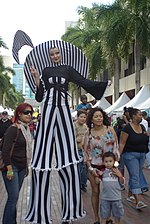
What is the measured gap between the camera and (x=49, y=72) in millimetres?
5359

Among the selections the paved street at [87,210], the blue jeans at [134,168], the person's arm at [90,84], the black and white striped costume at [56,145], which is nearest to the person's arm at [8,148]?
the black and white striped costume at [56,145]

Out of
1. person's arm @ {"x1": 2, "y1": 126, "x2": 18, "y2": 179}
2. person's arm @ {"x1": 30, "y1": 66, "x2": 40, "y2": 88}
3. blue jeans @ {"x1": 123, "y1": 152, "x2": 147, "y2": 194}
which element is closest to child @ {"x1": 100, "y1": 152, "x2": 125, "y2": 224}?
person's arm @ {"x1": 2, "y1": 126, "x2": 18, "y2": 179}

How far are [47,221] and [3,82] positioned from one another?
5126cm

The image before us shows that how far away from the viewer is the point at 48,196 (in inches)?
210

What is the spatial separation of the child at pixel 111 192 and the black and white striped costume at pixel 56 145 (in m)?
0.31

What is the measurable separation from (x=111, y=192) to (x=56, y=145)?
86 centimetres

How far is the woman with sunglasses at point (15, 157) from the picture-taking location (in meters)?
5.07

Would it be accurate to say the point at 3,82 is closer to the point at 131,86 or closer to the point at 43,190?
the point at 131,86

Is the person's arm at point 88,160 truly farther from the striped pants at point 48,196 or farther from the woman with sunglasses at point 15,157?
the woman with sunglasses at point 15,157

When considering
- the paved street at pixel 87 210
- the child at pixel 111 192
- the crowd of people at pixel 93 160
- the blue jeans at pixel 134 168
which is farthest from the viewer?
the blue jeans at pixel 134 168

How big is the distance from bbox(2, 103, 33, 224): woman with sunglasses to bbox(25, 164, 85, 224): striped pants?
7.8 inches

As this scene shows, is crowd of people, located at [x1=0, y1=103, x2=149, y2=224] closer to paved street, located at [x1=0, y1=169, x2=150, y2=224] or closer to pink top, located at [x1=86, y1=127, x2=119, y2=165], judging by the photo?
pink top, located at [x1=86, y1=127, x2=119, y2=165]

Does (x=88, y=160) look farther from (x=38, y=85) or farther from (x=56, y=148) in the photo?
(x=38, y=85)

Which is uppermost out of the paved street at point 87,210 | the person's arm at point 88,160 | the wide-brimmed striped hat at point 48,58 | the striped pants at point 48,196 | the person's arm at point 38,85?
the wide-brimmed striped hat at point 48,58
